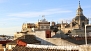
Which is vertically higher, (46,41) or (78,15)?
(78,15)

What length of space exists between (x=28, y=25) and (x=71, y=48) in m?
→ 81.8

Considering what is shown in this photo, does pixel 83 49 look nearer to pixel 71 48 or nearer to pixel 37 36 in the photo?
pixel 71 48

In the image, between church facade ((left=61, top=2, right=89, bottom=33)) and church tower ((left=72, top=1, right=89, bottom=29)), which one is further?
church tower ((left=72, top=1, right=89, bottom=29))

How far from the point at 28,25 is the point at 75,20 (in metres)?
19.3

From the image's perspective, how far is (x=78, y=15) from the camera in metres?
86.0

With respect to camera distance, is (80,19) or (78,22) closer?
(78,22)

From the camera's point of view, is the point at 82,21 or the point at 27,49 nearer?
the point at 27,49

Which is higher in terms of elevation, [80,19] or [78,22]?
[80,19]

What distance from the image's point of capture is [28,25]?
299ft

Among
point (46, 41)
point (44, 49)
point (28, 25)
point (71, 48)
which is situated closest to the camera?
point (71, 48)

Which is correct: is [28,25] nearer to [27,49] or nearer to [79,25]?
[79,25]

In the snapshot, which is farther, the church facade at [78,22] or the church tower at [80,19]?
the church tower at [80,19]

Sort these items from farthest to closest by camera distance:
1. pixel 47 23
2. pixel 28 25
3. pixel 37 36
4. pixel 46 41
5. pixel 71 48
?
pixel 28 25 < pixel 47 23 < pixel 37 36 < pixel 46 41 < pixel 71 48

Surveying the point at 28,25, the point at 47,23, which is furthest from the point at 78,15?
the point at 28,25
